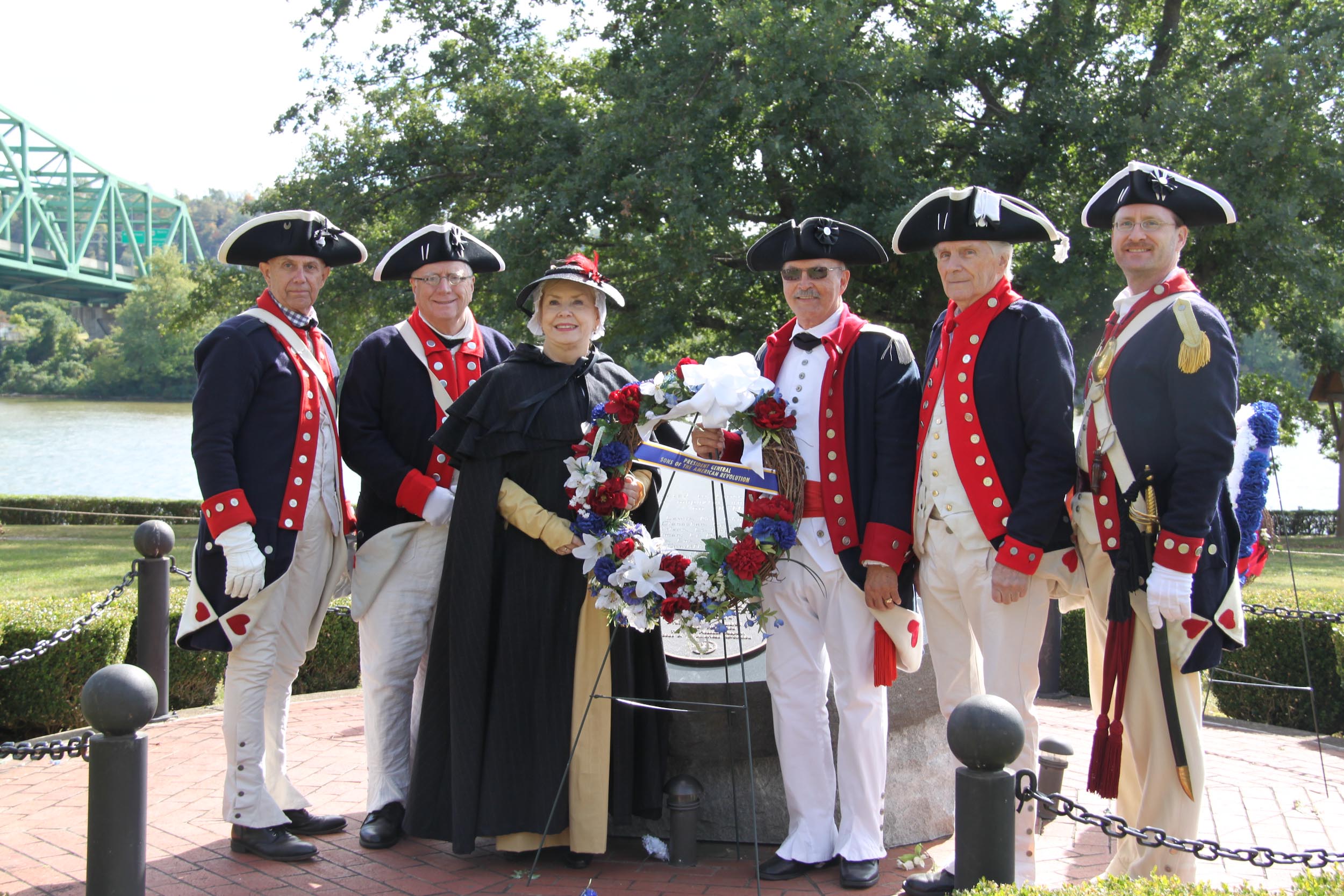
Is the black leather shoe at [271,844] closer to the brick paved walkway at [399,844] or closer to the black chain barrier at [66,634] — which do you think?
the brick paved walkway at [399,844]

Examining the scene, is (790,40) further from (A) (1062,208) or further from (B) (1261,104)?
(B) (1261,104)

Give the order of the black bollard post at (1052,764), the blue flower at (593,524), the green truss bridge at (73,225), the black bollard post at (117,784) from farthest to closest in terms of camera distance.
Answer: the green truss bridge at (73,225) < the black bollard post at (1052,764) < the blue flower at (593,524) < the black bollard post at (117,784)

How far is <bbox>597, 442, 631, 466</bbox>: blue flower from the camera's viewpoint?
379 cm

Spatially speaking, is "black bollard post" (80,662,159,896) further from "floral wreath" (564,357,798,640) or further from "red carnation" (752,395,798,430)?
"red carnation" (752,395,798,430)

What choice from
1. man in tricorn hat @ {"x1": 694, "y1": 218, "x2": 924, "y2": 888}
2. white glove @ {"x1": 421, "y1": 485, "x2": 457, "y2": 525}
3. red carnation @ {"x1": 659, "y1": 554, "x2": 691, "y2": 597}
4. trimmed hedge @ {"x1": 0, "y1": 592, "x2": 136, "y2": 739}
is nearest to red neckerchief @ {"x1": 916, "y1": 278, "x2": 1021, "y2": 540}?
man in tricorn hat @ {"x1": 694, "y1": 218, "x2": 924, "y2": 888}

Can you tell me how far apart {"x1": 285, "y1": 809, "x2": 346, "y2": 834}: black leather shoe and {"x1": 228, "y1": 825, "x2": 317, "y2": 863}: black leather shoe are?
0.56ft

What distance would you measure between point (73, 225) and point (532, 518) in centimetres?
8317

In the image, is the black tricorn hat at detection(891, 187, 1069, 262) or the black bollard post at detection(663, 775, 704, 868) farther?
the black bollard post at detection(663, 775, 704, 868)

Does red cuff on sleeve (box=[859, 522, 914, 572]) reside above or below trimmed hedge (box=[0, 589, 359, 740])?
above

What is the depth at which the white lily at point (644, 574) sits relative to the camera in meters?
3.66

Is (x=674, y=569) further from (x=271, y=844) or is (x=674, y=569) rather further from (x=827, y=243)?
(x=271, y=844)

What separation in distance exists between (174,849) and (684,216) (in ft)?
27.0

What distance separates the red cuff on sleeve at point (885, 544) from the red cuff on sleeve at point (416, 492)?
5.43 feet

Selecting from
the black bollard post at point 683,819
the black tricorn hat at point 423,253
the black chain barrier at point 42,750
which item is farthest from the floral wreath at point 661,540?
the black chain barrier at point 42,750
